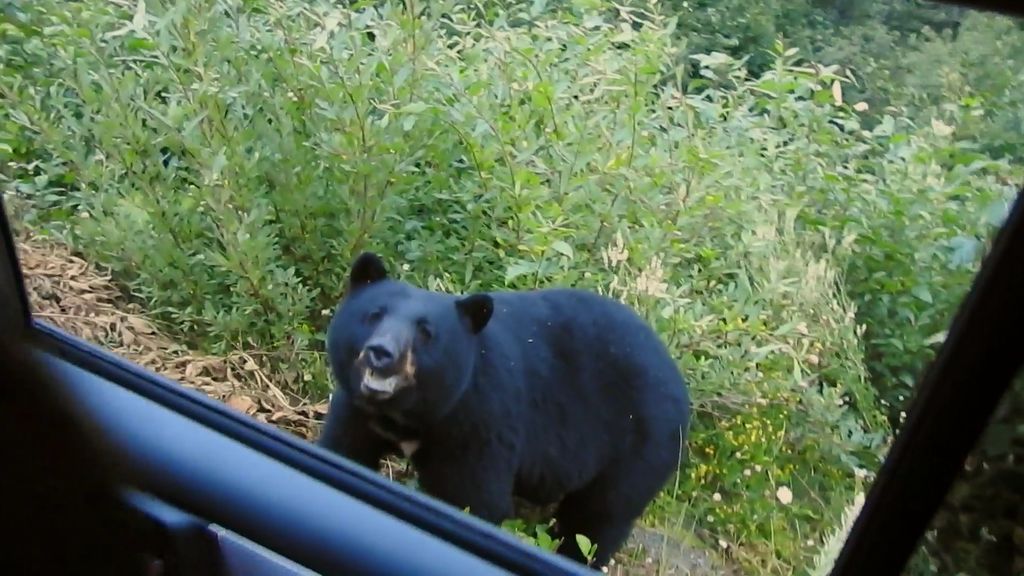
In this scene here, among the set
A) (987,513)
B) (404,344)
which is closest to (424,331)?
(404,344)

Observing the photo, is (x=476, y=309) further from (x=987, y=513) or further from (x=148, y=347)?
(x=987, y=513)

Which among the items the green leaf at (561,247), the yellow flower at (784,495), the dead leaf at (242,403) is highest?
the green leaf at (561,247)

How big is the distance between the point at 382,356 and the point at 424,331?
5cm

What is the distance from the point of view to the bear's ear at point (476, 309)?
0.98 m

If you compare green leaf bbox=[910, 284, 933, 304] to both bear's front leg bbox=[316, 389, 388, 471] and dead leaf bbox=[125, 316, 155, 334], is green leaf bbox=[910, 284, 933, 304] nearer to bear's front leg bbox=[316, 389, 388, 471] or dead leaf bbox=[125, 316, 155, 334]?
bear's front leg bbox=[316, 389, 388, 471]

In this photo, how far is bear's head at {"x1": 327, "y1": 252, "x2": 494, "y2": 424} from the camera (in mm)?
966

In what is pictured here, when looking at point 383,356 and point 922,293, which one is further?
point 383,356

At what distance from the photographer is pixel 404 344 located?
0.96 meters

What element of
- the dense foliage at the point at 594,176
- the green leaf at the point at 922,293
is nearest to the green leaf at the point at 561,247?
the dense foliage at the point at 594,176

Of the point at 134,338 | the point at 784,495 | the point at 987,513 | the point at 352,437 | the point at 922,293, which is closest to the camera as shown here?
the point at 987,513

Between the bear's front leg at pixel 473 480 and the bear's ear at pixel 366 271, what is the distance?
198 millimetres

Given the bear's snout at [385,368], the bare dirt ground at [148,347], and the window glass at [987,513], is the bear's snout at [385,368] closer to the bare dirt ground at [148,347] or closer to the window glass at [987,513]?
the bare dirt ground at [148,347]

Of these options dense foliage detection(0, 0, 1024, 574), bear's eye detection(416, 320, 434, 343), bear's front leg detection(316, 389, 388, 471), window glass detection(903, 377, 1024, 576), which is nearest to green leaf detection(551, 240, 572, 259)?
dense foliage detection(0, 0, 1024, 574)

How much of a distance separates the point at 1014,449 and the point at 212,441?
74cm
